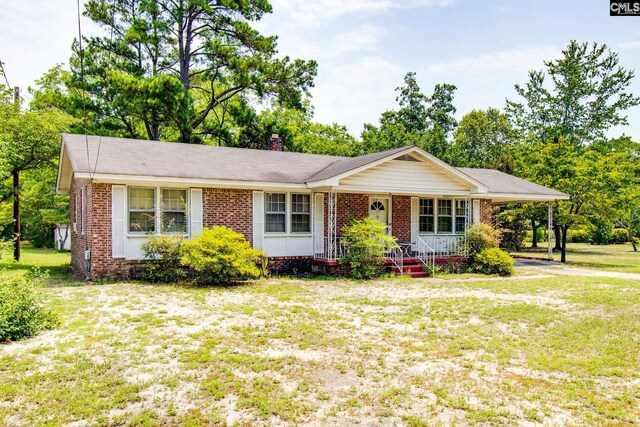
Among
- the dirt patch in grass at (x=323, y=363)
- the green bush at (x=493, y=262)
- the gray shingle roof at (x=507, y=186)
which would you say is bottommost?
the dirt patch in grass at (x=323, y=363)

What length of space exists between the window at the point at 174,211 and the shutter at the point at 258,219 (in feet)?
7.07

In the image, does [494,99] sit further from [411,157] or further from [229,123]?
[411,157]

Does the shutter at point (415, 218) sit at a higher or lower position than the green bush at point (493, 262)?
higher

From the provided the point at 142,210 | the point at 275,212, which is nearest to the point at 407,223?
the point at 275,212

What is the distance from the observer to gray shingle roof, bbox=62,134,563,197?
503 inches

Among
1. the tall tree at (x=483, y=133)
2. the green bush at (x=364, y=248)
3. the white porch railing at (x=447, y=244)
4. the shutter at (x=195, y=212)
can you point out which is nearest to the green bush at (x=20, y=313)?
the shutter at (x=195, y=212)

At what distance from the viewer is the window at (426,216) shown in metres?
17.5

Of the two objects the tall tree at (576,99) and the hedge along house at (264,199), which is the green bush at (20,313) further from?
the tall tree at (576,99)

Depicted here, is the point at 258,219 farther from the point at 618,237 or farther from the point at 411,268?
the point at 618,237

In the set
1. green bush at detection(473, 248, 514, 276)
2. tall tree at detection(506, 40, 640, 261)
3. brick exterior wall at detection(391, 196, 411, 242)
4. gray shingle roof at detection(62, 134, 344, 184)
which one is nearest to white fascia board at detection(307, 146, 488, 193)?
gray shingle roof at detection(62, 134, 344, 184)

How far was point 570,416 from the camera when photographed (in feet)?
14.3

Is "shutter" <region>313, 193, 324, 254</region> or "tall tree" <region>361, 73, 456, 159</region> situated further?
"tall tree" <region>361, 73, 456, 159</region>

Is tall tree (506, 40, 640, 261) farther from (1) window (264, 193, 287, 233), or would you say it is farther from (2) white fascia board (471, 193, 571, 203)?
(1) window (264, 193, 287, 233)

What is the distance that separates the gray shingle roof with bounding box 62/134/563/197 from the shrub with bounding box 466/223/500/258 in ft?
7.72
